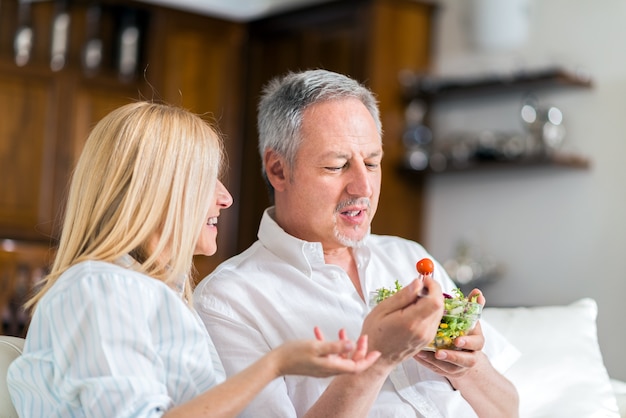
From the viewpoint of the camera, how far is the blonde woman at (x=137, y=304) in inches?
55.1

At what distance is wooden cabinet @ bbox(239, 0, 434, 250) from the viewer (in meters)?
4.87

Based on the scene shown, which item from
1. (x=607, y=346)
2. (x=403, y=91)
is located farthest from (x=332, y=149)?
(x=403, y=91)

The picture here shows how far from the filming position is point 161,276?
1.55 metres

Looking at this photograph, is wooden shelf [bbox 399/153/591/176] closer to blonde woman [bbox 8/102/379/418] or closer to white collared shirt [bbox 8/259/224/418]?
blonde woman [bbox 8/102/379/418]

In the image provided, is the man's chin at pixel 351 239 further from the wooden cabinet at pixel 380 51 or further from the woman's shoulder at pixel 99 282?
the wooden cabinet at pixel 380 51

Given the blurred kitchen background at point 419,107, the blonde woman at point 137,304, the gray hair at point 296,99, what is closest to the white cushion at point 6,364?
the blonde woman at point 137,304

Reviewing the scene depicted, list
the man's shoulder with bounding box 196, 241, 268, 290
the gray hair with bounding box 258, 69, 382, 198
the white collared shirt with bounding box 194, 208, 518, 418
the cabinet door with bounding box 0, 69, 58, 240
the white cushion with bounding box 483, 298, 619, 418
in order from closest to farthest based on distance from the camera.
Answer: the white collared shirt with bounding box 194, 208, 518, 418 < the man's shoulder with bounding box 196, 241, 268, 290 < the gray hair with bounding box 258, 69, 382, 198 < the white cushion with bounding box 483, 298, 619, 418 < the cabinet door with bounding box 0, 69, 58, 240

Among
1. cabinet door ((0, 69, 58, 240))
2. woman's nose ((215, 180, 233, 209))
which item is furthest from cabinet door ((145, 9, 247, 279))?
woman's nose ((215, 180, 233, 209))

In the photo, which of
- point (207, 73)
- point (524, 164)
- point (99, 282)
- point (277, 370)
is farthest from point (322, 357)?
point (207, 73)

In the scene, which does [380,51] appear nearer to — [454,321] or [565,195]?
[565,195]

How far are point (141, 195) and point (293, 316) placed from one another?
0.57m

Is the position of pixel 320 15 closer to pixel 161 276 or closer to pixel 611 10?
pixel 611 10

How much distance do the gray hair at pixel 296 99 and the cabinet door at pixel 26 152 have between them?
3414mm

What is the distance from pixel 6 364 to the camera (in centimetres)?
180
